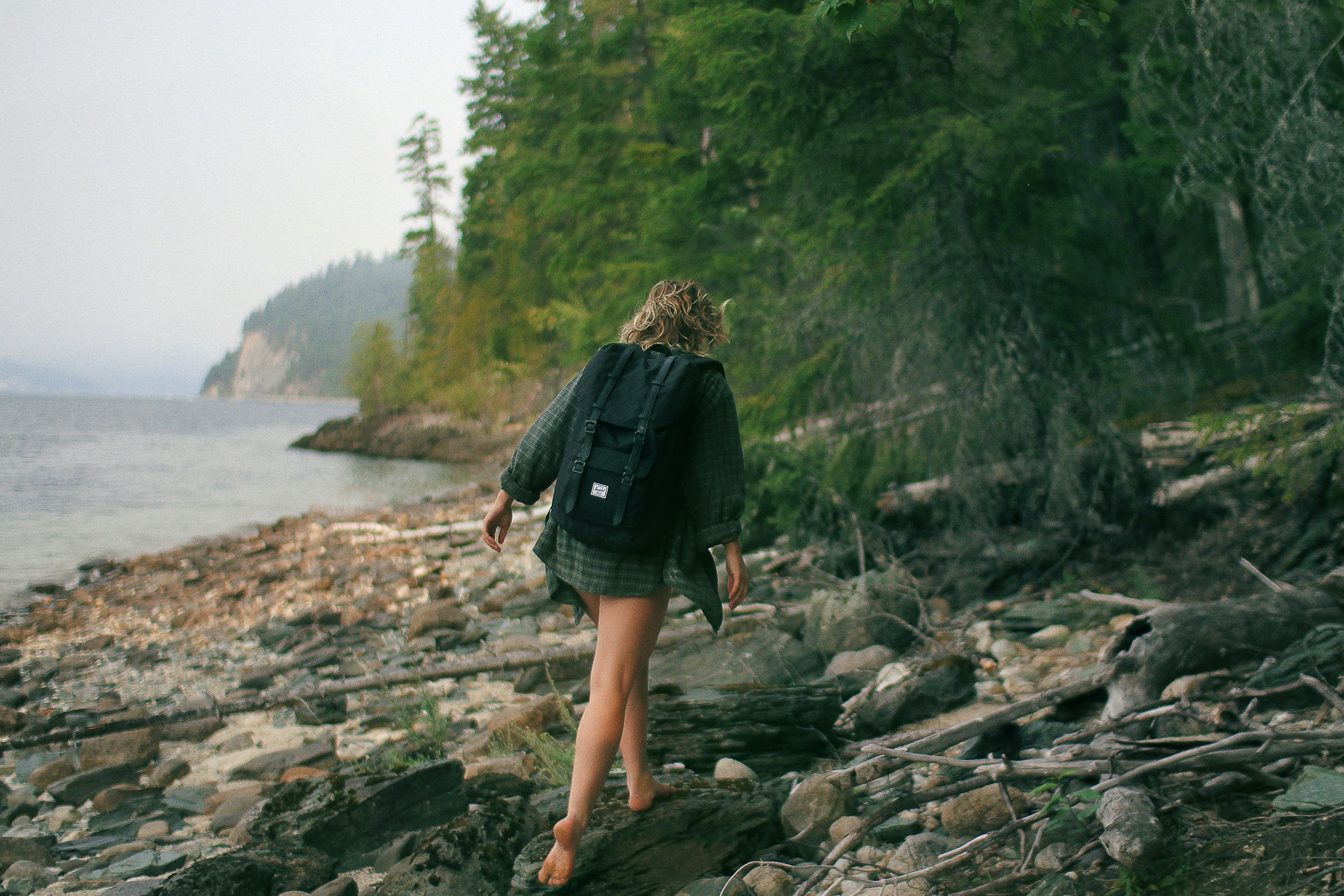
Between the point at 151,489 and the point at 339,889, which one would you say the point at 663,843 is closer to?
the point at 339,889

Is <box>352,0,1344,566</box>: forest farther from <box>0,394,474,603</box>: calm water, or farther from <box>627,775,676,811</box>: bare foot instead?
<box>0,394,474,603</box>: calm water

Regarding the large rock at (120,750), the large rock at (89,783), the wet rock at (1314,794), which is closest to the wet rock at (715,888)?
the wet rock at (1314,794)

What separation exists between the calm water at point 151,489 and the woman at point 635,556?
40.1 feet

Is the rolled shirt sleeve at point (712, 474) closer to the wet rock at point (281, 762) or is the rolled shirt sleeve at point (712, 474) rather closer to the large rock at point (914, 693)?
the large rock at point (914, 693)

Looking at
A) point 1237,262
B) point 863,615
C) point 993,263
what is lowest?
point 863,615

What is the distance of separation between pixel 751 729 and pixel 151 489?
2586 centimetres

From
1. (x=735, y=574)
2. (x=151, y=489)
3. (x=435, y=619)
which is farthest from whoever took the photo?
(x=151, y=489)

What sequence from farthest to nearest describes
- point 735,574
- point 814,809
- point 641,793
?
1. point 814,809
2. point 641,793
3. point 735,574

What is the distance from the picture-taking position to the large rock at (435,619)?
7891 millimetres

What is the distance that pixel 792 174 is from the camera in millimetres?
7402

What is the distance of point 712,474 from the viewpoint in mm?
2990

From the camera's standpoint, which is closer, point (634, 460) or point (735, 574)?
point (634, 460)

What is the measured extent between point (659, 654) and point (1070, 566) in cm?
331

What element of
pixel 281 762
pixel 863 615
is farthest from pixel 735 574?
pixel 281 762
